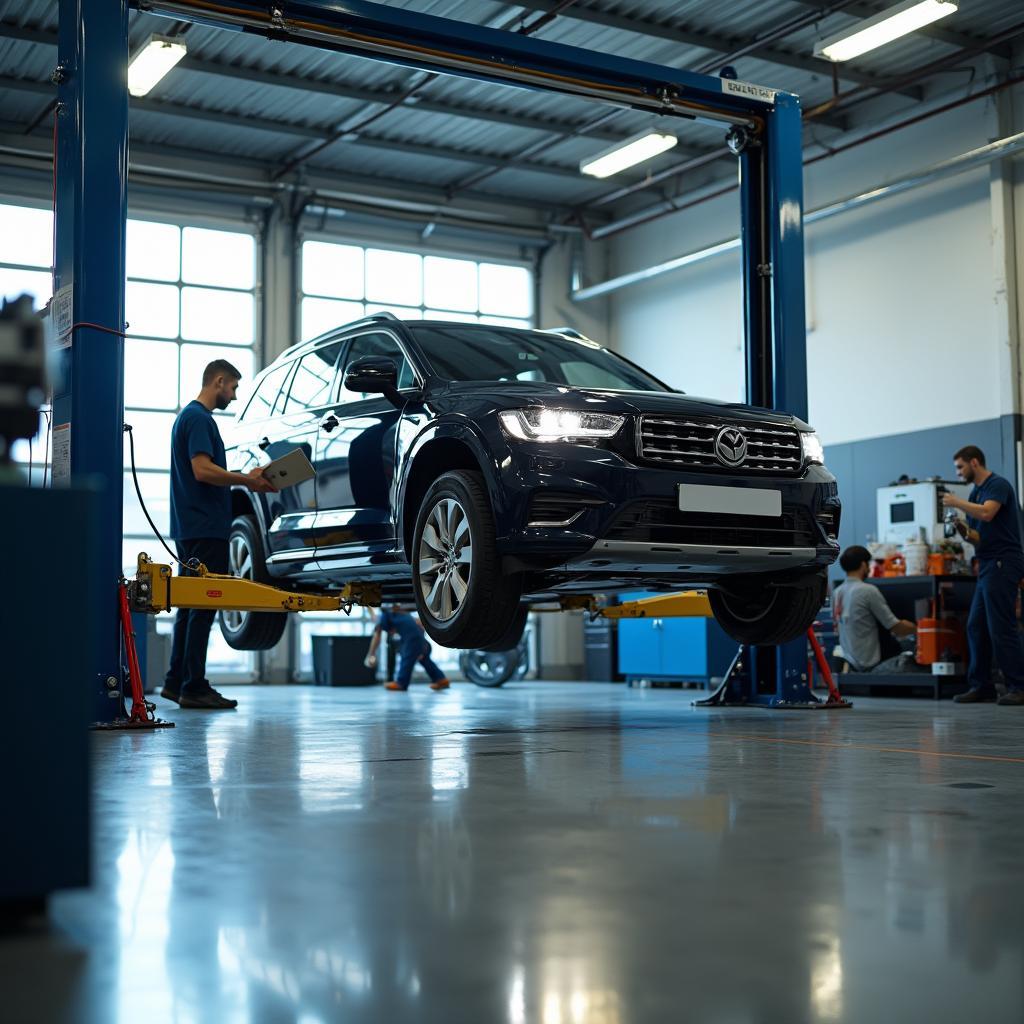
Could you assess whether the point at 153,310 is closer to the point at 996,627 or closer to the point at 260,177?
the point at 260,177

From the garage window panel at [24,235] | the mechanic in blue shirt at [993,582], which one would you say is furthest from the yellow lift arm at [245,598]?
the garage window panel at [24,235]

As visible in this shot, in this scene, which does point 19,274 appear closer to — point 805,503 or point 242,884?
point 805,503

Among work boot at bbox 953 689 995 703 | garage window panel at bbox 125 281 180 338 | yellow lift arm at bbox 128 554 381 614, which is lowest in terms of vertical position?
work boot at bbox 953 689 995 703

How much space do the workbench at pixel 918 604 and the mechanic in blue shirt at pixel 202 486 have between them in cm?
644

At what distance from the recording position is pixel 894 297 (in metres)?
16.4

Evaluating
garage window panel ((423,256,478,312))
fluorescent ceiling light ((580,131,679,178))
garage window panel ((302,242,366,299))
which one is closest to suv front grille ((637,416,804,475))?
fluorescent ceiling light ((580,131,679,178))

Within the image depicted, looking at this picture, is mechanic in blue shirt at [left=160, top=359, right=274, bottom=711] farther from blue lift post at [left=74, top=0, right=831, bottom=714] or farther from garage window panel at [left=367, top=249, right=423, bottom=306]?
garage window panel at [left=367, top=249, right=423, bottom=306]

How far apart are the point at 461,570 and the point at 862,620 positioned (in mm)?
6996

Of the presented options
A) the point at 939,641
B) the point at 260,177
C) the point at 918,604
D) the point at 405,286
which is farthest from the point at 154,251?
the point at 939,641

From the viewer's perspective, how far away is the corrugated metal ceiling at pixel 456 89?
14.7 metres

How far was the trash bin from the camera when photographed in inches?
656

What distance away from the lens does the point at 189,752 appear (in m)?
5.09

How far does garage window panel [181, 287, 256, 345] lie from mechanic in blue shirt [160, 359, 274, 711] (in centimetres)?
1031

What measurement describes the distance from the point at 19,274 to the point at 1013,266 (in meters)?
12.2
